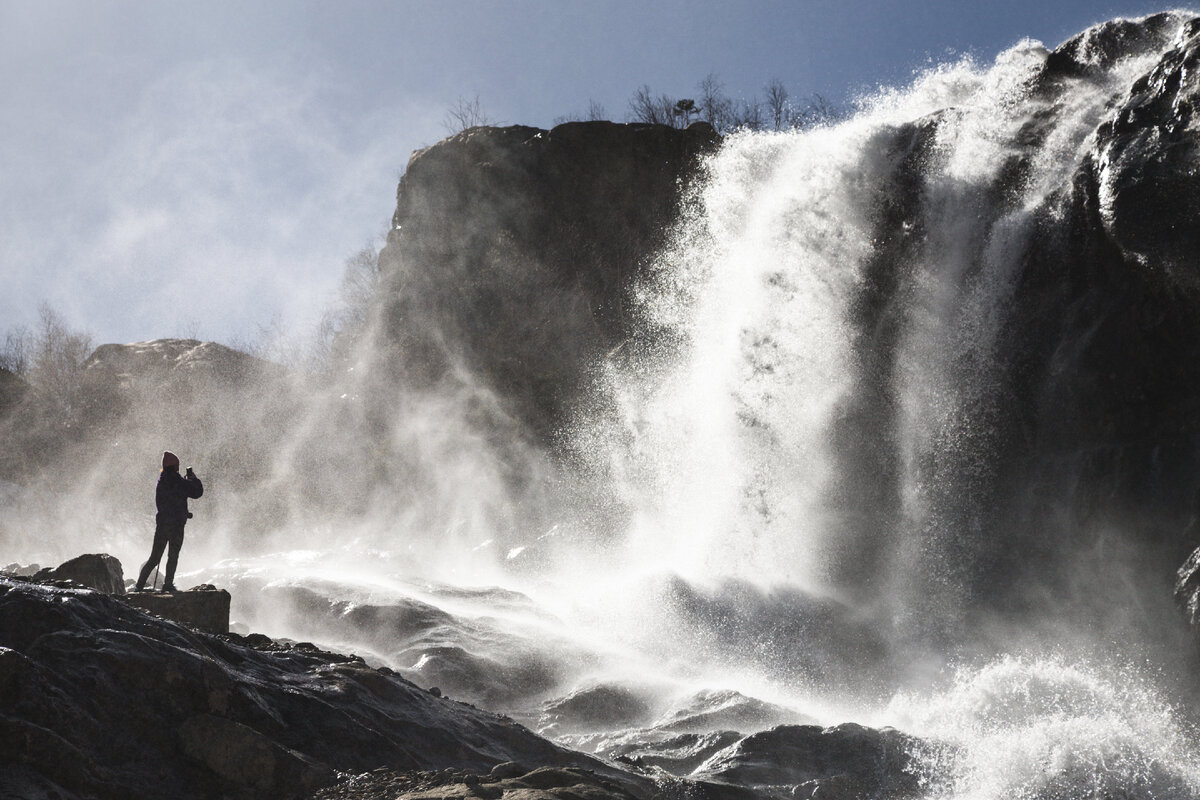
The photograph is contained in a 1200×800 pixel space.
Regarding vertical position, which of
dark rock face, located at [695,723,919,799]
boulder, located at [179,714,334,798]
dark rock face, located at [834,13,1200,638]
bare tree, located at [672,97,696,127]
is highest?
bare tree, located at [672,97,696,127]

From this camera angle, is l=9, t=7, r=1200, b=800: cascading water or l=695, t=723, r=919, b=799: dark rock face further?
l=9, t=7, r=1200, b=800: cascading water

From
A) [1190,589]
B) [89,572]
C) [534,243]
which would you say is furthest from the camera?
[534,243]

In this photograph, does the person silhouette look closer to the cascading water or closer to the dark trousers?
the dark trousers

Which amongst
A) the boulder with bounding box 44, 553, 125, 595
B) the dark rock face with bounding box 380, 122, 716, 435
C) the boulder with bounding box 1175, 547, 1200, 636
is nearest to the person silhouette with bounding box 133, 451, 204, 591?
the boulder with bounding box 44, 553, 125, 595

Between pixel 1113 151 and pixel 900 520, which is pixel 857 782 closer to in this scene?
pixel 900 520

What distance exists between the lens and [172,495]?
35.2 ft

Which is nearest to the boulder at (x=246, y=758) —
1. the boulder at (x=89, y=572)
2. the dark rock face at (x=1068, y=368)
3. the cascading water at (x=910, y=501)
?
the cascading water at (x=910, y=501)

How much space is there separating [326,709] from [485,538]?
2189 centimetres

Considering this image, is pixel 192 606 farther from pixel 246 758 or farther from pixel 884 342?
pixel 884 342

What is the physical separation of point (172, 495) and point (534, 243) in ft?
67.8

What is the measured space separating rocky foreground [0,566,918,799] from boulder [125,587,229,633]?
146 cm

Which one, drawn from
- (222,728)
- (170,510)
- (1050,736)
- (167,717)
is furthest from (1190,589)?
(170,510)

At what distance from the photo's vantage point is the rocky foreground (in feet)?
15.7

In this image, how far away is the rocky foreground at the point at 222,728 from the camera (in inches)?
189
